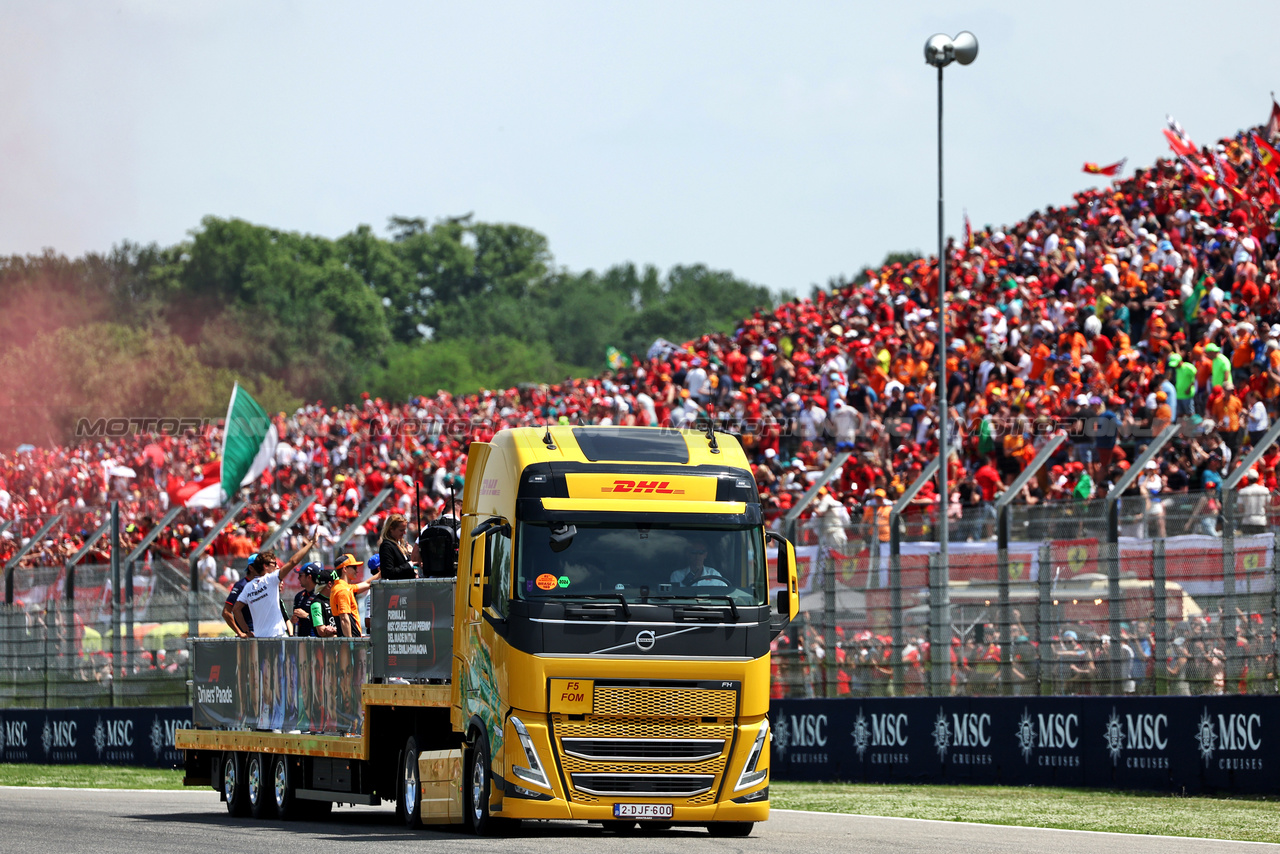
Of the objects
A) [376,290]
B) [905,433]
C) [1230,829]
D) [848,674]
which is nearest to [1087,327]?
[905,433]

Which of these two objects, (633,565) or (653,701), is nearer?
(653,701)

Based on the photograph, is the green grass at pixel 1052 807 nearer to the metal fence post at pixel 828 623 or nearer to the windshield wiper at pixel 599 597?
the metal fence post at pixel 828 623

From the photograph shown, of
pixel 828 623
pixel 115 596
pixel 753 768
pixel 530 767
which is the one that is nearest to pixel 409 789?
pixel 530 767

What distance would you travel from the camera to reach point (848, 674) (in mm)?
22906

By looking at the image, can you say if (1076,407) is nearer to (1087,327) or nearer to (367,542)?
(1087,327)

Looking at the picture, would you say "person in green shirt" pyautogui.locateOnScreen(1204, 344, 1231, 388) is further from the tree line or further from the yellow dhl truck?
the tree line

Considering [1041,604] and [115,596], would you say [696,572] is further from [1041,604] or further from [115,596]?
[115,596]

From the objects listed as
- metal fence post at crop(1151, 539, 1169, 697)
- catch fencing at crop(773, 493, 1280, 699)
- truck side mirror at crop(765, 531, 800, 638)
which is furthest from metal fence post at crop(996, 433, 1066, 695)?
truck side mirror at crop(765, 531, 800, 638)

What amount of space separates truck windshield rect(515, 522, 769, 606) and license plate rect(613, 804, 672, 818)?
1.43m

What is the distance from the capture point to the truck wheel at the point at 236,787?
19141 mm

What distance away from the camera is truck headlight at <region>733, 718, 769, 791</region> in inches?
578

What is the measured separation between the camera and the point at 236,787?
1920 centimetres

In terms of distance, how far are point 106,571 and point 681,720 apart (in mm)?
16512

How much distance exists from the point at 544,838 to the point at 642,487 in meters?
2.59
